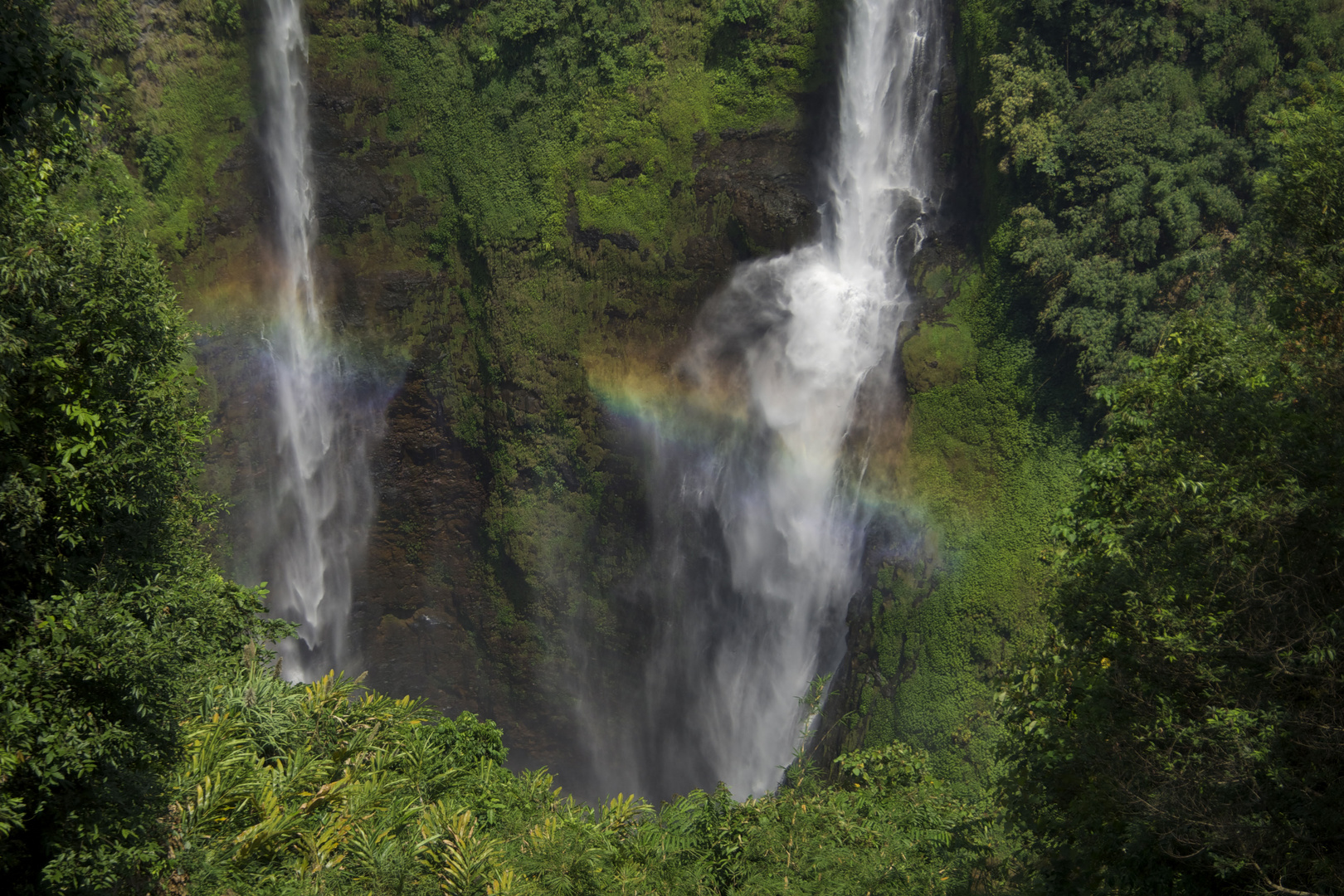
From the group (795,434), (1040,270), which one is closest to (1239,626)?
(1040,270)

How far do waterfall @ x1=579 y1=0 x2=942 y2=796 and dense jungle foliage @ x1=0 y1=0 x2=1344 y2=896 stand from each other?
4.10ft

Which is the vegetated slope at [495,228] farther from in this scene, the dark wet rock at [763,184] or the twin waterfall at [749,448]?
the twin waterfall at [749,448]

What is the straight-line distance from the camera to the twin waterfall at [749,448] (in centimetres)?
2214

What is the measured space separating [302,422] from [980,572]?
19.2 meters

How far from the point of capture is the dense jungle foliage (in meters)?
6.79

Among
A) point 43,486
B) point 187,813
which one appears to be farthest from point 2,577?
point 187,813

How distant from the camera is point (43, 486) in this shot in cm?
686

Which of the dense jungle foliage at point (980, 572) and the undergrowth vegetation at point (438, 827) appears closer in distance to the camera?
the dense jungle foliage at point (980, 572)

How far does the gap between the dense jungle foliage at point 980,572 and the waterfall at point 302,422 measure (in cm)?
710

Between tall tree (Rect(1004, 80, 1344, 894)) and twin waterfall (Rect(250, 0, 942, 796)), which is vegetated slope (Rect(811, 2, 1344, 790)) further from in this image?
tall tree (Rect(1004, 80, 1344, 894))

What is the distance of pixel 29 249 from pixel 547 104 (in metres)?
20.5

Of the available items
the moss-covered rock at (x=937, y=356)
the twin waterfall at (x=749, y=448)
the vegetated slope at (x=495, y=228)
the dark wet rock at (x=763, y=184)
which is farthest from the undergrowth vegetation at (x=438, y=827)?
the vegetated slope at (x=495, y=228)

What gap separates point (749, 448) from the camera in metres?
23.5

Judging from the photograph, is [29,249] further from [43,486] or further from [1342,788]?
[1342,788]
